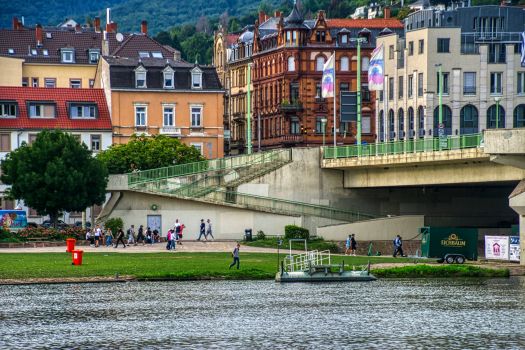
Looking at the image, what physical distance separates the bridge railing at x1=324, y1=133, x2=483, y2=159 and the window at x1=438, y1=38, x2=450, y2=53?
30.2 metres

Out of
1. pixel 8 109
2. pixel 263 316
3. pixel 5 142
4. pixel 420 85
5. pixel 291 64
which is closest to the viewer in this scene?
pixel 263 316

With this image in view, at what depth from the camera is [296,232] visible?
2474 inches

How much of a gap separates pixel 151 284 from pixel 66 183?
87.4 ft

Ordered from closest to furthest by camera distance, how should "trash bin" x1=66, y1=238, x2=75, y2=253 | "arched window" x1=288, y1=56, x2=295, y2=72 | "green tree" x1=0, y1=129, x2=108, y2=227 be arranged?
"trash bin" x1=66, y1=238, x2=75, y2=253 → "green tree" x1=0, y1=129, x2=108, y2=227 → "arched window" x1=288, y1=56, x2=295, y2=72

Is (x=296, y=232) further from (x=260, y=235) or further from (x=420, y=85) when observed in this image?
(x=420, y=85)

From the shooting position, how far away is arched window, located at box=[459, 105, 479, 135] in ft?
313

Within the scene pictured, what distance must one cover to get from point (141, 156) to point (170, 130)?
13434 mm

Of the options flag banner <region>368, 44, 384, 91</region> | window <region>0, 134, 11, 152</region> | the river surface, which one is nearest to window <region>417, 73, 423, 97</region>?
flag banner <region>368, 44, 384, 91</region>

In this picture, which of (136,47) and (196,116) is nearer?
(196,116)

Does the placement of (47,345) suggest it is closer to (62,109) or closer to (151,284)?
(151,284)

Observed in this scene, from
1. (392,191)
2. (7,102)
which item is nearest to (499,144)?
(392,191)

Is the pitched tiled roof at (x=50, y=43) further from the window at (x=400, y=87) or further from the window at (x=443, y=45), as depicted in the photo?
the window at (x=443, y=45)

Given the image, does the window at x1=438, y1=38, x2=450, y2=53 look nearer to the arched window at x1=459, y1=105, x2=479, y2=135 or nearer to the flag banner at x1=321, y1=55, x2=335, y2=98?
the arched window at x1=459, y1=105, x2=479, y2=135

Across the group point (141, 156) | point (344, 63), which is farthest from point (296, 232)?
point (344, 63)
